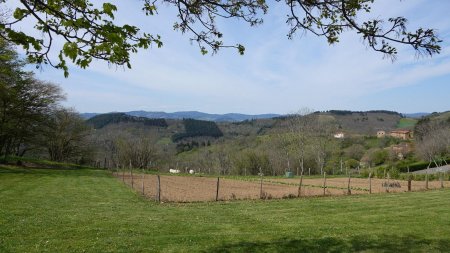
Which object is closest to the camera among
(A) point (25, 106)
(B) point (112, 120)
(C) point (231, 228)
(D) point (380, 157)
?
(C) point (231, 228)

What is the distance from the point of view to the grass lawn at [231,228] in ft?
30.0

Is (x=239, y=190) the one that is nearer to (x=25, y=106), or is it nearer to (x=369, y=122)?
(x=25, y=106)

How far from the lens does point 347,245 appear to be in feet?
31.0

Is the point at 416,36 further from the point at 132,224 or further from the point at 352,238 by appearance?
Answer: the point at 132,224

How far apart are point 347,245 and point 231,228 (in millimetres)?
3579

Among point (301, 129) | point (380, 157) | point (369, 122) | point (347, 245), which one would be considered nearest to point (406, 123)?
point (369, 122)

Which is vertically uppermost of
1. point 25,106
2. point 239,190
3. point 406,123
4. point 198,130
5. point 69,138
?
point 406,123

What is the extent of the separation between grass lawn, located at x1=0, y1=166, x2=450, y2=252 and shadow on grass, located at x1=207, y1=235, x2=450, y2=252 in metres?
0.02

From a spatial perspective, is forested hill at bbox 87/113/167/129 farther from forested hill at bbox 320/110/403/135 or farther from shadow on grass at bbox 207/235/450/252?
shadow on grass at bbox 207/235/450/252

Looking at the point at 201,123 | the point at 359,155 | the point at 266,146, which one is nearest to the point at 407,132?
the point at 359,155

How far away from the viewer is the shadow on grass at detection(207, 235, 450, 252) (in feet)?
29.6

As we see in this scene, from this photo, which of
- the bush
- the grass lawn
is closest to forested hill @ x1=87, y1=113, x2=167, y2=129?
the bush

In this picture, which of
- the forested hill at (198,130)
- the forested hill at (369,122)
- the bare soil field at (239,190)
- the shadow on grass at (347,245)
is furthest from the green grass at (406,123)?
the shadow on grass at (347,245)

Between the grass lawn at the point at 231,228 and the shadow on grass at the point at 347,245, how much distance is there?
0.07 feet
